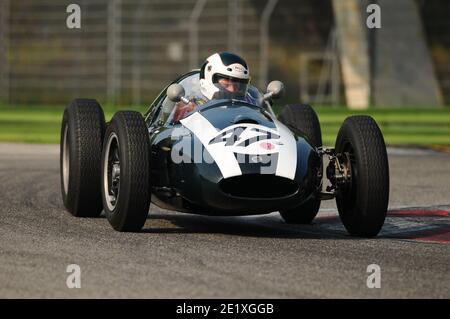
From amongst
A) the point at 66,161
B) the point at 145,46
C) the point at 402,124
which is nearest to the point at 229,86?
the point at 66,161

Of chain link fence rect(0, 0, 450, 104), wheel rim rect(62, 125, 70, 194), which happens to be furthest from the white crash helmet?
chain link fence rect(0, 0, 450, 104)

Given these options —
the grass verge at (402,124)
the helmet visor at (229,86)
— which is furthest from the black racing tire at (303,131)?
the grass verge at (402,124)

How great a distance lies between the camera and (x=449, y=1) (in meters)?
33.8

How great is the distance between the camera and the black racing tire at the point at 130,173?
9.95 meters

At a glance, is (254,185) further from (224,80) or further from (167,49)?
(167,49)

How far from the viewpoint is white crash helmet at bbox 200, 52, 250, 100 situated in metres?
10.9

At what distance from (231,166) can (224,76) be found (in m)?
1.52

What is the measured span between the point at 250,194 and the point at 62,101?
27712mm

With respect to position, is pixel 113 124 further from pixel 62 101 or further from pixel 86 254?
pixel 62 101

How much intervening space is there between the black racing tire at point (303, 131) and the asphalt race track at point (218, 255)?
4.3 inches

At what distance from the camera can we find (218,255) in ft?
29.7

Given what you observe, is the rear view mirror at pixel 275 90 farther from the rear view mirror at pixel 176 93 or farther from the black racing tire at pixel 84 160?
the black racing tire at pixel 84 160
